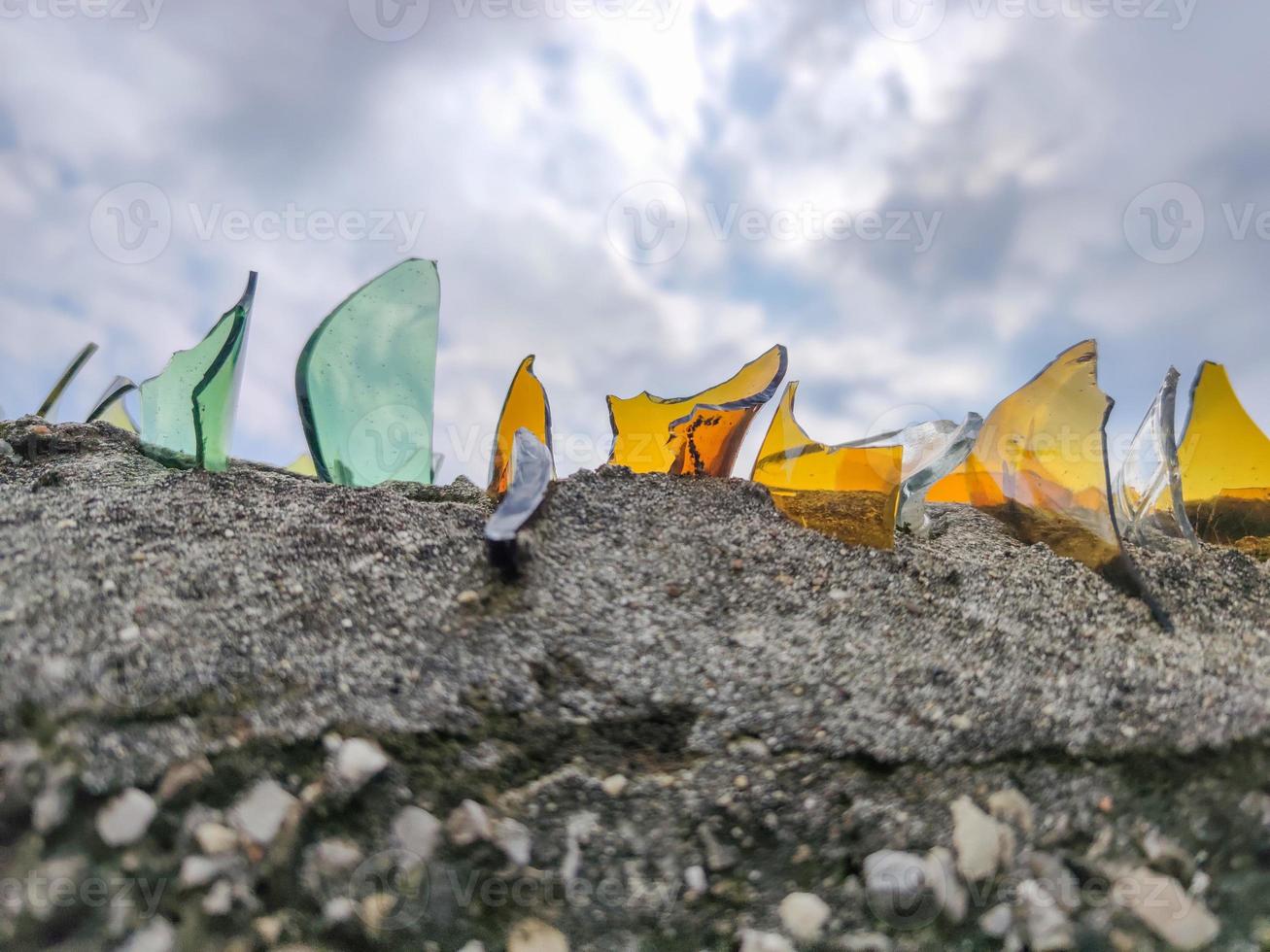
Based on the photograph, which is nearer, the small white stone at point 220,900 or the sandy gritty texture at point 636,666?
the small white stone at point 220,900

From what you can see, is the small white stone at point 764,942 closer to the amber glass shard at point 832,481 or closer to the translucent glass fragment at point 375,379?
the amber glass shard at point 832,481

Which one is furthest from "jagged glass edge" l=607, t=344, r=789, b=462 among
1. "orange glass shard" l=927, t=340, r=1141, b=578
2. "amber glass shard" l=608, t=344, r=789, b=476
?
"orange glass shard" l=927, t=340, r=1141, b=578

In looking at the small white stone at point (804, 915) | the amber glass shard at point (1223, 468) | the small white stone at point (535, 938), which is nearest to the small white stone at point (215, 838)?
the small white stone at point (535, 938)

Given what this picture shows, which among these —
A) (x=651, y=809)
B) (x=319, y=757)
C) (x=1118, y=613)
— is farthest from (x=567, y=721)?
(x=1118, y=613)

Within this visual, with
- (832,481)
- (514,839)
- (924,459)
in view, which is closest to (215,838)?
(514,839)

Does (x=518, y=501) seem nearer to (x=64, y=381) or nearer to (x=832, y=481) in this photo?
(x=832, y=481)
